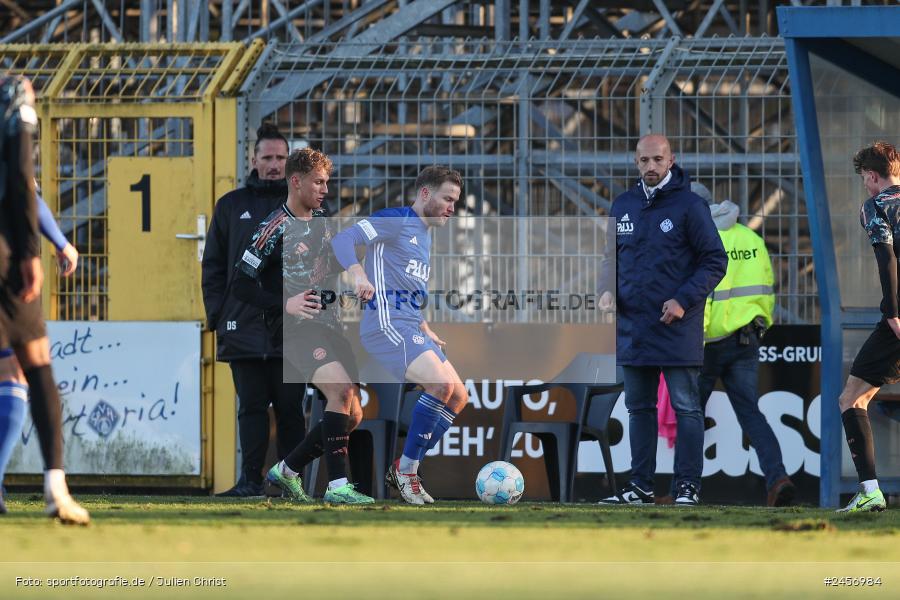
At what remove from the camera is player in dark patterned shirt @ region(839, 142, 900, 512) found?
808 centimetres

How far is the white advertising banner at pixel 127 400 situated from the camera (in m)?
10.6

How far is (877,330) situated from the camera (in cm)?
827

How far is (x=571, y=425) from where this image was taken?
10.1 meters

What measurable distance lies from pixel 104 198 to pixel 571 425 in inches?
137

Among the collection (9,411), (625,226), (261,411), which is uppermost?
(625,226)

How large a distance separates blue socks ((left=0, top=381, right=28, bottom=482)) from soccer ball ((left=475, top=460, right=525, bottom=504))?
3031 mm

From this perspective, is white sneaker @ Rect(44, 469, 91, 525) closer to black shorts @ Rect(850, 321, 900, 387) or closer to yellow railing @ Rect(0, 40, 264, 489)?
black shorts @ Rect(850, 321, 900, 387)

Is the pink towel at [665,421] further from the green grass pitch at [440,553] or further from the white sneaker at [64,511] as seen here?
the white sneaker at [64,511]

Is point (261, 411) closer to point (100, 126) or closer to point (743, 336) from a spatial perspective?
point (100, 126)

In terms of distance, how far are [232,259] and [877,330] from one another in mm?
3605

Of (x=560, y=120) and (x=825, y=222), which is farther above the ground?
(x=560, y=120)

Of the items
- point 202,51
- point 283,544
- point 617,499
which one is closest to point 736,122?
point 617,499

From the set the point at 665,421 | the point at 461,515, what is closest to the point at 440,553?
the point at 461,515

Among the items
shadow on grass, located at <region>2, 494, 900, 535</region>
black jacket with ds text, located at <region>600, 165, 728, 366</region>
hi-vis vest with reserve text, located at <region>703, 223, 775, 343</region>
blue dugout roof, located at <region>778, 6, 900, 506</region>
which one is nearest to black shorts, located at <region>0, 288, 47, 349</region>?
shadow on grass, located at <region>2, 494, 900, 535</region>
